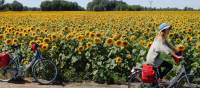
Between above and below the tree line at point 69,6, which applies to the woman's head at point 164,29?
above

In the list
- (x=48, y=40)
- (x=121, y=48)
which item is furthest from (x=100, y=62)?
(x=48, y=40)

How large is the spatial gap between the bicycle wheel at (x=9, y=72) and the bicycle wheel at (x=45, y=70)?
0.51m

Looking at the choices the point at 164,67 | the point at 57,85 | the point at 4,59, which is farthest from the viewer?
the point at 4,59

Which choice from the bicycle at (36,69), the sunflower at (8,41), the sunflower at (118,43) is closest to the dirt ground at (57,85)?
the bicycle at (36,69)

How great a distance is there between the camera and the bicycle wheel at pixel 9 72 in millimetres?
12328

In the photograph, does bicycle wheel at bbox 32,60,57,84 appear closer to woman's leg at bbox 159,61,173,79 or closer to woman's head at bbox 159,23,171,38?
woman's leg at bbox 159,61,173,79

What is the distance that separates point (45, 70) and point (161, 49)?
3597 millimetres

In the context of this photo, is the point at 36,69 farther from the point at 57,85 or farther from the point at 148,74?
the point at 148,74

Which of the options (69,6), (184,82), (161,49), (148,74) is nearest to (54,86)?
(148,74)

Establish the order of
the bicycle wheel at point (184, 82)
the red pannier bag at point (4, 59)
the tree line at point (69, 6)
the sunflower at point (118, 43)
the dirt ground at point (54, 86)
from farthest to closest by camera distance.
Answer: the tree line at point (69, 6) → the sunflower at point (118, 43) → the red pannier bag at point (4, 59) → the dirt ground at point (54, 86) → the bicycle wheel at point (184, 82)

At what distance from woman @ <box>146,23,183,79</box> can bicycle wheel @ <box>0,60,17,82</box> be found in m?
3.78

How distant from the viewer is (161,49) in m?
9.45

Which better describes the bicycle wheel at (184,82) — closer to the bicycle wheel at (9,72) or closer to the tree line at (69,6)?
the bicycle wheel at (9,72)

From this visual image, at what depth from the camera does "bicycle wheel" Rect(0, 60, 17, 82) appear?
12.3 meters
